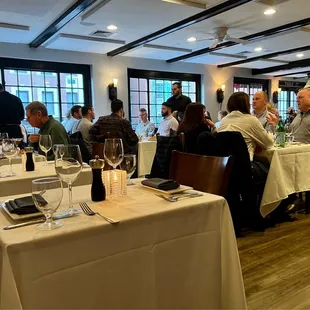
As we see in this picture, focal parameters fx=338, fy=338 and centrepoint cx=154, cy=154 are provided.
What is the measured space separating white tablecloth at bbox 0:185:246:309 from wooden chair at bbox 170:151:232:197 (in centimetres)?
29

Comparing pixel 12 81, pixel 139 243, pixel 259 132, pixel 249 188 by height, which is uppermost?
pixel 12 81

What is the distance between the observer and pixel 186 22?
5387 mm

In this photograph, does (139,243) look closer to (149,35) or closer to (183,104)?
(183,104)

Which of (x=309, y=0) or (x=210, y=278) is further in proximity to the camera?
(x=309, y=0)

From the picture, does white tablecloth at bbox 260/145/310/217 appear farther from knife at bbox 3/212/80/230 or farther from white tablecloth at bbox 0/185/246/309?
knife at bbox 3/212/80/230

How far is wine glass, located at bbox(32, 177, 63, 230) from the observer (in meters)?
1.02

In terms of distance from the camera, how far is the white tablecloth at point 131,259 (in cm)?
94

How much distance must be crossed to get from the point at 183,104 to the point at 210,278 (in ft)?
15.5

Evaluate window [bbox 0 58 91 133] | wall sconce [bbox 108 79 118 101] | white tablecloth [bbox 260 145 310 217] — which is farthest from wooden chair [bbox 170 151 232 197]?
wall sconce [bbox 108 79 118 101]

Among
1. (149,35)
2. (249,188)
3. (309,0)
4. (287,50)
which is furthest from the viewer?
(287,50)

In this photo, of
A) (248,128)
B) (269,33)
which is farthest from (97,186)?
(269,33)

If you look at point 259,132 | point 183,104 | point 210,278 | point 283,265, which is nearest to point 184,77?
point 183,104

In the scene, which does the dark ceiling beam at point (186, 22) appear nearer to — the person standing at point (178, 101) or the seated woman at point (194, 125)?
the person standing at point (178, 101)

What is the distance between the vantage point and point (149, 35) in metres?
6.28
